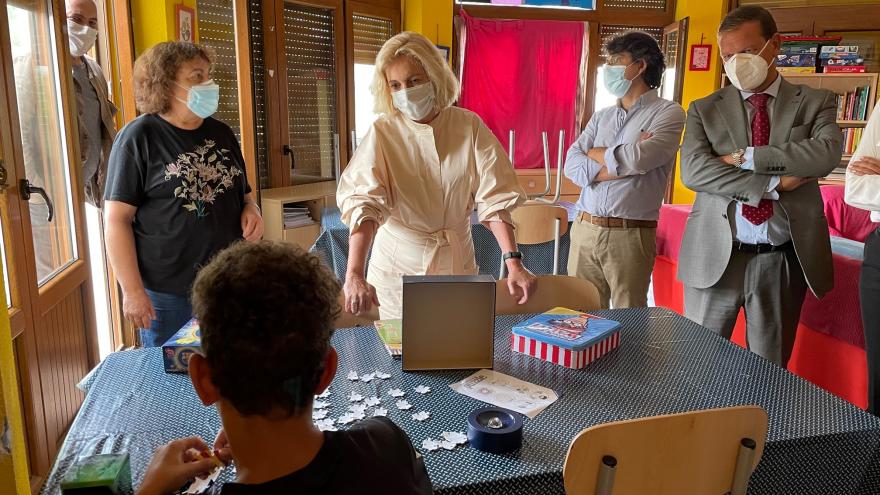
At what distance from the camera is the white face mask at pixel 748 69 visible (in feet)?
6.93

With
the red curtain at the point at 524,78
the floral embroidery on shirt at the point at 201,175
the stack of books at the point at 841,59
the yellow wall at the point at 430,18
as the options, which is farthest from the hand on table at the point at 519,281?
the stack of books at the point at 841,59

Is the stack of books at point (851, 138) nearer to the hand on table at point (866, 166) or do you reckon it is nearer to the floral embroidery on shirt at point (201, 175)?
the hand on table at point (866, 166)

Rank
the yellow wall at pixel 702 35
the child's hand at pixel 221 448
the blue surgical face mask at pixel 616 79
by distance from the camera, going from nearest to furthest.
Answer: the child's hand at pixel 221 448 < the blue surgical face mask at pixel 616 79 < the yellow wall at pixel 702 35

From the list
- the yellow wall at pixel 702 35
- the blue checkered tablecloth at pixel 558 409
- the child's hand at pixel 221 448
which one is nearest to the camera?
the child's hand at pixel 221 448

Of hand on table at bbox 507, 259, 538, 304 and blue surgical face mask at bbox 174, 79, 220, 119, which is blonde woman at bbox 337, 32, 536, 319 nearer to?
hand on table at bbox 507, 259, 538, 304

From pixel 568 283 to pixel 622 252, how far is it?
594 millimetres

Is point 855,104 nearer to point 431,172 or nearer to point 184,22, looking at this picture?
point 431,172

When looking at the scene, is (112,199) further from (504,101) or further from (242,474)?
(504,101)

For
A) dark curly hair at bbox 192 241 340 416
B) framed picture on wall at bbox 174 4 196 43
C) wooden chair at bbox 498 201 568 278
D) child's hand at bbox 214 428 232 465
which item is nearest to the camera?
dark curly hair at bbox 192 241 340 416

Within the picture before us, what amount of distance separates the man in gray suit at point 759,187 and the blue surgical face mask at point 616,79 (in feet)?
1.27

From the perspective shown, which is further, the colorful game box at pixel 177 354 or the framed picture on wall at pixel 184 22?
the framed picture on wall at pixel 184 22

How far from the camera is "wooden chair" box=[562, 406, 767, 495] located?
Result: 3.19 ft

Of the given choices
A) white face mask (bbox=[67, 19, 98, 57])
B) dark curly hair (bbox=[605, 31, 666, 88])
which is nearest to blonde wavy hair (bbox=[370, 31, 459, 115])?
dark curly hair (bbox=[605, 31, 666, 88])

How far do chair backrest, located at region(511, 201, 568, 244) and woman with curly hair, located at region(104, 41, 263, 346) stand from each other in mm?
1574
